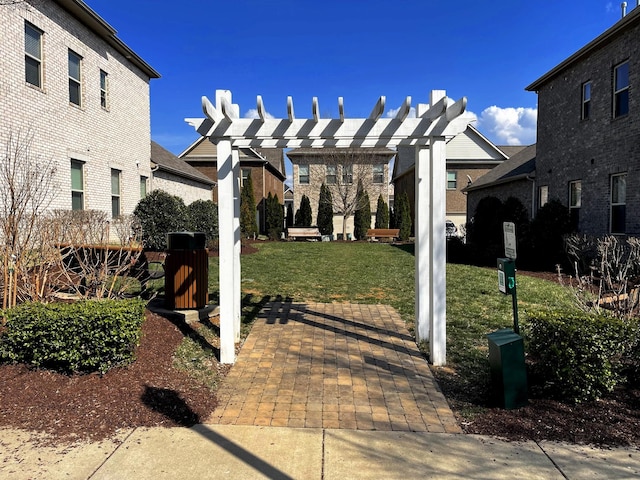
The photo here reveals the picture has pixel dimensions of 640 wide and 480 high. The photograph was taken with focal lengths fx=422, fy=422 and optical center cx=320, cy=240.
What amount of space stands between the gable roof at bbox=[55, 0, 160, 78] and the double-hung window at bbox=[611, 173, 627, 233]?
15541 mm

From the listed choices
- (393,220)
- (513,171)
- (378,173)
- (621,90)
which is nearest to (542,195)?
(513,171)

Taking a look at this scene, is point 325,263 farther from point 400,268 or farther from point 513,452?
point 513,452

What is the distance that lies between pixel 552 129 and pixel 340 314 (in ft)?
41.6

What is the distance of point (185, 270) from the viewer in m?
6.18

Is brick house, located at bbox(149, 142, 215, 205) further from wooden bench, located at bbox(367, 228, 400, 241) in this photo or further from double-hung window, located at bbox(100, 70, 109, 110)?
wooden bench, located at bbox(367, 228, 400, 241)

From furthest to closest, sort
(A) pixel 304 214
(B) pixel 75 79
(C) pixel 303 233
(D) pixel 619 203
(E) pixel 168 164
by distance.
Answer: (A) pixel 304 214
(C) pixel 303 233
(E) pixel 168 164
(D) pixel 619 203
(B) pixel 75 79

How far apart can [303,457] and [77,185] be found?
11928 mm

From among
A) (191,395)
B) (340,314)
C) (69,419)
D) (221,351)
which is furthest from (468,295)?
(69,419)

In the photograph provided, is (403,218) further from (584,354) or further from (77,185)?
(584,354)

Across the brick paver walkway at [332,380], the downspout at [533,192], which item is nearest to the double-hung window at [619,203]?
the downspout at [533,192]

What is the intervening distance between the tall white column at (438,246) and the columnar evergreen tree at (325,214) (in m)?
23.8

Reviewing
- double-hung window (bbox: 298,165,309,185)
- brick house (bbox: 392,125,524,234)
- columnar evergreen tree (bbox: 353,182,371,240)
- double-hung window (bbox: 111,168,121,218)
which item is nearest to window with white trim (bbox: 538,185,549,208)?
columnar evergreen tree (bbox: 353,182,371,240)

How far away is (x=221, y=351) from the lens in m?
4.86

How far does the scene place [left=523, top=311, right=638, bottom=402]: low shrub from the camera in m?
3.74
